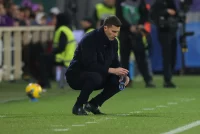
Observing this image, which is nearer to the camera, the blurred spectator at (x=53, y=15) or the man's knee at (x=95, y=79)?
the man's knee at (x=95, y=79)

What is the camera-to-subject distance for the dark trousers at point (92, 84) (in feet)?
50.3

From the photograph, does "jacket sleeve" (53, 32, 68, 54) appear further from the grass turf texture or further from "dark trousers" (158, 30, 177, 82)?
"dark trousers" (158, 30, 177, 82)

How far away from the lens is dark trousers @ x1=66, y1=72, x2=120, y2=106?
1534 cm

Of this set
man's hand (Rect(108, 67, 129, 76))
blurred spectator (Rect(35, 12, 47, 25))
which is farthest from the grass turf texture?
blurred spectator (Rect(35, 12, 47, 25))

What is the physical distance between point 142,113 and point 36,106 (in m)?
2.88

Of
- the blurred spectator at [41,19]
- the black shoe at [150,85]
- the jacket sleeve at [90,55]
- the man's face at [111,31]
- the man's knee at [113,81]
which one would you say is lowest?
the black shoe at [150,85]

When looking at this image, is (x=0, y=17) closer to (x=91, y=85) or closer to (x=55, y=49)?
(x=55, y=49)

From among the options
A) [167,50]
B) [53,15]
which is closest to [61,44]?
Answer: [167,50]

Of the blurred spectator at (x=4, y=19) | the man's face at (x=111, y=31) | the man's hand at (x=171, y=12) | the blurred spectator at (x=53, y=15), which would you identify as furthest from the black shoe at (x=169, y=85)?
the man's face at (x=111, y=31)

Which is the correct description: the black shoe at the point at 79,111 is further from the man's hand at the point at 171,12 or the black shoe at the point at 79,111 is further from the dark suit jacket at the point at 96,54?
the man's hand at the point at 171,12

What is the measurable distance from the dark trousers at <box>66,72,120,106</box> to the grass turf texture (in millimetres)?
305

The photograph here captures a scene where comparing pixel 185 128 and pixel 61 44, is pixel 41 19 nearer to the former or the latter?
pixel 61 44

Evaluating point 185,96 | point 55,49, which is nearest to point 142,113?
point 185,96

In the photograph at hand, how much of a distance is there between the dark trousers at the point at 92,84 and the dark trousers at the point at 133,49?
825cm
